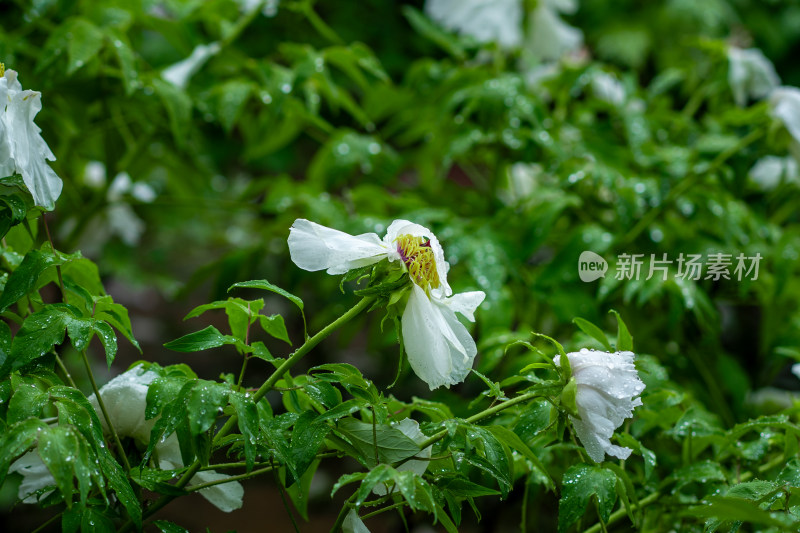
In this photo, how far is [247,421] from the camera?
401 mm

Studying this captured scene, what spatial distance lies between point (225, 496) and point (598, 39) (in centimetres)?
156

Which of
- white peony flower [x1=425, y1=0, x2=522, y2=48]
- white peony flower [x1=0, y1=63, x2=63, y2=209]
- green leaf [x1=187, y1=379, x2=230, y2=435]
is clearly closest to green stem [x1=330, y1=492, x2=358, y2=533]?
green leaf [x1=187, y1=379, x2=230, y2=435]

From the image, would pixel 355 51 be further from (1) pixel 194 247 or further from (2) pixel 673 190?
(1) pixel 194 247

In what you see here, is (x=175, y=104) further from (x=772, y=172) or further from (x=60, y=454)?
(x=772, y=172)

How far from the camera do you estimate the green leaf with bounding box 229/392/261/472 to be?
0.40 m

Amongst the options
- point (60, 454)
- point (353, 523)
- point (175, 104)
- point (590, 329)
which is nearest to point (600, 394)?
point (590, 329)

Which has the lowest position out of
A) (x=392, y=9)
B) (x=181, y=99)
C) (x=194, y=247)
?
(x=194, y=247)

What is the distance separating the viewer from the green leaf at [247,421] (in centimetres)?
40

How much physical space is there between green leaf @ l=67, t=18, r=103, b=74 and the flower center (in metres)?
0.49

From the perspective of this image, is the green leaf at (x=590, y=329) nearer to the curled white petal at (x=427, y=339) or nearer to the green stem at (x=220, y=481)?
the curled white petal at (x=427, y=339)

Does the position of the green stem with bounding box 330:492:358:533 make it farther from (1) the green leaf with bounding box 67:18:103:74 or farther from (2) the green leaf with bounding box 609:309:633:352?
(1) the green leaf with bounding box 67:18:103:74

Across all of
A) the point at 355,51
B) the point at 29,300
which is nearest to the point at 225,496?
the point at 29,300

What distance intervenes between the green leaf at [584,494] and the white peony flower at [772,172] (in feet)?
2.40

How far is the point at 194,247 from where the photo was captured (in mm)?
1855
